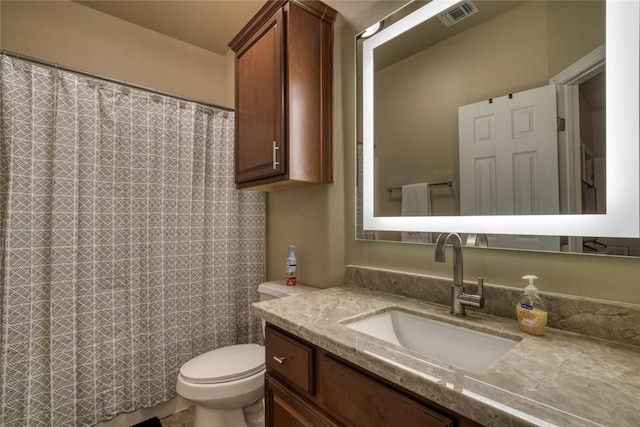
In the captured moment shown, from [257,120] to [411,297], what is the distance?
3.60 ft

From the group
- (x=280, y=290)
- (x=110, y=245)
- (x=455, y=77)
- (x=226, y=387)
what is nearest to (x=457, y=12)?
(x=455, y=77)

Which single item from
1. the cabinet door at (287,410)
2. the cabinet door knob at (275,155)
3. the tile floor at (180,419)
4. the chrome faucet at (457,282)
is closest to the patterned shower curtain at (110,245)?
the tile floor at (180,419)

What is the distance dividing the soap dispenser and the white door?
16 centimetres

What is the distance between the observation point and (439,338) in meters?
0.88

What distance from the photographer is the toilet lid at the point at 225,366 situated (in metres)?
1.31

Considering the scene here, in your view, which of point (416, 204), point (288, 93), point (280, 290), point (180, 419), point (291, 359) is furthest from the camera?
point (180, 419)

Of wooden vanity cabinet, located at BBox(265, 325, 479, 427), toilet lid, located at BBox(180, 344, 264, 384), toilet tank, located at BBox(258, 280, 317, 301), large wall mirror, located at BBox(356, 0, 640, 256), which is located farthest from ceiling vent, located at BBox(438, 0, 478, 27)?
toilet lid, located at BBox(180, 344, 264, 384)

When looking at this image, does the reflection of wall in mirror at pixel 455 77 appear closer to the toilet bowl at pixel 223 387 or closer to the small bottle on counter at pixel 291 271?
the small bottle on counter at pixel 291 271

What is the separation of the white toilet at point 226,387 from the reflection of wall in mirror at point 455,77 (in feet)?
2.79

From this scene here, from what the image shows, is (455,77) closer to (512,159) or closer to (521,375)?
(512,159)

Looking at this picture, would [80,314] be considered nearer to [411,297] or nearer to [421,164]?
[411,297]

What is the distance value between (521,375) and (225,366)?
1.28 m

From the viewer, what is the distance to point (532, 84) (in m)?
0.87

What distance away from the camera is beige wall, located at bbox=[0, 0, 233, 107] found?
1.62 metres
